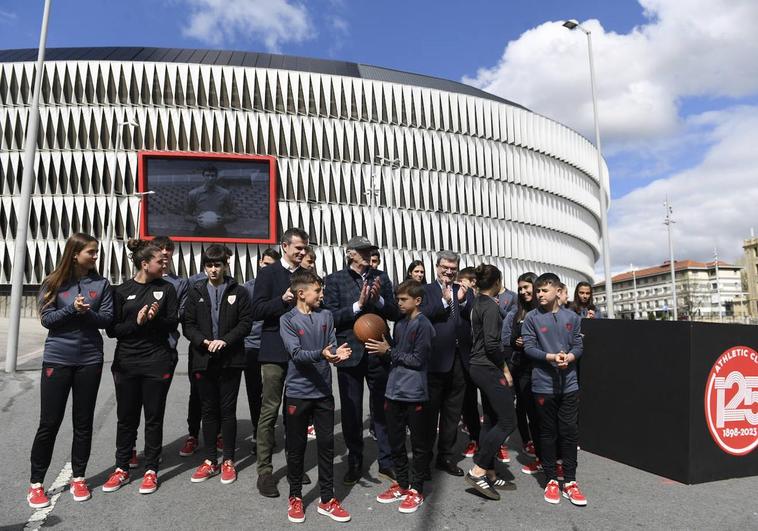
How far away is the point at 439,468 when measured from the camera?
5.07m

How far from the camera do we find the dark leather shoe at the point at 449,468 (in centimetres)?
490

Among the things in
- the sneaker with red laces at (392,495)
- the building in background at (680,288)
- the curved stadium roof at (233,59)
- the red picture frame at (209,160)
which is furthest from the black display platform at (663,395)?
the building in background at (680,288)

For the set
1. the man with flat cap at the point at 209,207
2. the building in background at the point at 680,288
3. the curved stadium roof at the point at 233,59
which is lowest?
the building in background at the point at 680,288

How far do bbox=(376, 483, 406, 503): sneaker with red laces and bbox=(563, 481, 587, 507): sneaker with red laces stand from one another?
54.4 inches

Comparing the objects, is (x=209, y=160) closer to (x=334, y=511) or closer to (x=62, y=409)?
(x=62, y=409)

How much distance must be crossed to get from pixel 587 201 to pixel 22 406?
60.6 metres

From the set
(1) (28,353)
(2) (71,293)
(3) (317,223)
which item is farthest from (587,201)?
(2) (71,293)

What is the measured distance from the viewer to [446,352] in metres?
4.78

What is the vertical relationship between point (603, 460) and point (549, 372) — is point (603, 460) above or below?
below

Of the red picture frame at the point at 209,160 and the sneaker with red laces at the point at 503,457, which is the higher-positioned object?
the red picture frame at the point at 209,160

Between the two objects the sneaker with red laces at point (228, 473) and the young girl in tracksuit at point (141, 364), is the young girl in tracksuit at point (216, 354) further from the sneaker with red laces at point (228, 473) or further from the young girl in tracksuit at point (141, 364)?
the young girl in tracksuit at point (141, 364)

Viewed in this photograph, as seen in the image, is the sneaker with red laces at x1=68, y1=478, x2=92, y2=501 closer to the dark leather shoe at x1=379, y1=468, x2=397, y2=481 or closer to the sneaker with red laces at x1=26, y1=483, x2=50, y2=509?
the sneaker with red laces at x1=26, y1=483, x2=50, y2=509

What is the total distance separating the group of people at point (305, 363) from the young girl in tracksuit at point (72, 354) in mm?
11

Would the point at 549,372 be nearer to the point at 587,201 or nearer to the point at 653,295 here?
the point at 587,201
